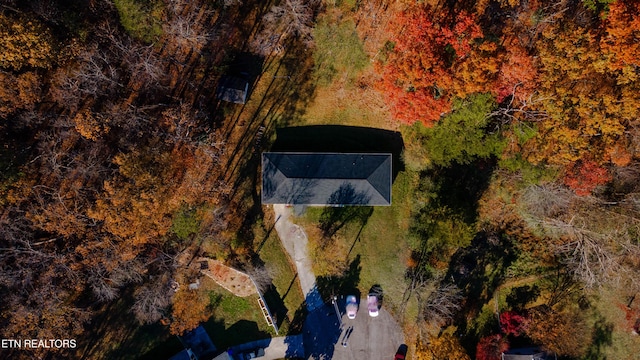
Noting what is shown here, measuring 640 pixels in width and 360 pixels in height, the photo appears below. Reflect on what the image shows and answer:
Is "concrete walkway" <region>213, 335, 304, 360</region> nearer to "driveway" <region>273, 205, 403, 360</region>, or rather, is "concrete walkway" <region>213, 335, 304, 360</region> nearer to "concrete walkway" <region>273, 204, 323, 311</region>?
"driveway" <region>273, 205, 403, 360</region>

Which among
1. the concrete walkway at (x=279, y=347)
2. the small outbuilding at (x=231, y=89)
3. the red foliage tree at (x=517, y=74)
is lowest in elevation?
the concrete walkway at (x=279, y=347)

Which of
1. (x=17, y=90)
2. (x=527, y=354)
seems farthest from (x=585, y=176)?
(x=17, y=90)

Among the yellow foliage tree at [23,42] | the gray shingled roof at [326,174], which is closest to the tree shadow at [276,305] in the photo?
the gray shingled roof at [326,174]

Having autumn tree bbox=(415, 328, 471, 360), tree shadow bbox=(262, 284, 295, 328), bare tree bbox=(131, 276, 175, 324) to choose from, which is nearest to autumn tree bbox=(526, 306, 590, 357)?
autumn tree bbox=(415, 328, 471, 360)

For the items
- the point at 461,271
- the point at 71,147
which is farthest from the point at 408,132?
the point at 71,147

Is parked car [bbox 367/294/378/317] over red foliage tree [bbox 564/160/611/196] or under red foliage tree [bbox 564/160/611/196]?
under

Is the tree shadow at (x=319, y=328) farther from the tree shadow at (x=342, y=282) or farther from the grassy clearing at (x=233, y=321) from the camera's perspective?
the grassy clearing at (x=233, y=321)

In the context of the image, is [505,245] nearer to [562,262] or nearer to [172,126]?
[562,262]
